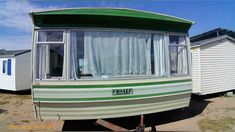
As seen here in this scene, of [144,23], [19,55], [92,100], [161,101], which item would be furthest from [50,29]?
[19,55]

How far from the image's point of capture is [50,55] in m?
6.22

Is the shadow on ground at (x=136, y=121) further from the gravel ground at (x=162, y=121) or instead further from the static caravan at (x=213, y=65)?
the static caravan at (x=213, y=65)

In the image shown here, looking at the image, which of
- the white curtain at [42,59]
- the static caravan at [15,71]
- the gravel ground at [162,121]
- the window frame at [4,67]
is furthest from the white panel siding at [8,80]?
the white curtain at [42,59]

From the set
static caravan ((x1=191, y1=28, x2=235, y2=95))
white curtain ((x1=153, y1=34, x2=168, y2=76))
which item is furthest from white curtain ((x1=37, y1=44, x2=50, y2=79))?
static caravan ((x1=191, y1=28, x2=235, y2=95))

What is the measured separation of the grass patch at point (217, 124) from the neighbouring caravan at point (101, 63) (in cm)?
104

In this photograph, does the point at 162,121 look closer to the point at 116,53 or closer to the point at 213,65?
the point at 116,53

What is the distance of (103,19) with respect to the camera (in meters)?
6.42

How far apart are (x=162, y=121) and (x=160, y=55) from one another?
6.68ft

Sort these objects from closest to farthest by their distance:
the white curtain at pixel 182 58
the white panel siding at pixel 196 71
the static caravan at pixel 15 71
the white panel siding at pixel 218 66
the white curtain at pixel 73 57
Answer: the white curtain at pixel 73 57 < the white curtain at pixel 182 58 < the white panel siding at pixel 196 71 < the white panel siding at pixel 218 66 < the static caravan at pixel 15 71

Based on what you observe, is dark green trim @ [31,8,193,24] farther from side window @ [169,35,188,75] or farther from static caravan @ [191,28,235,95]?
static caravan @ [191,28,235,95]

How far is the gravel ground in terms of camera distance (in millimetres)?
7109

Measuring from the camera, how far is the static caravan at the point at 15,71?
44.0 ft

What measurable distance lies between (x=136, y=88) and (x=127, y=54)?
0.92 metres

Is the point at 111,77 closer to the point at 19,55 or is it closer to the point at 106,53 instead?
the point at 106,53
